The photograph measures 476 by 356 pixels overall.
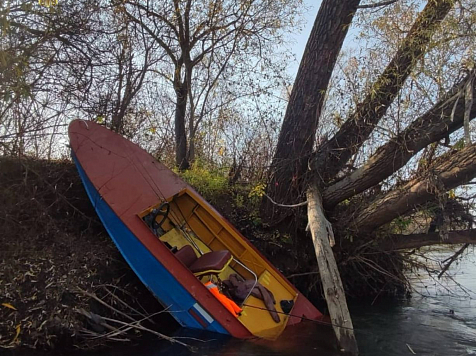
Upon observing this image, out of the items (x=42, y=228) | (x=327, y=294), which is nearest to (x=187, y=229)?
(x=42, y=228)

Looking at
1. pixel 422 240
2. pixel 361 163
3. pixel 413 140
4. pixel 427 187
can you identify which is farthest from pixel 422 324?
pixel 413 140

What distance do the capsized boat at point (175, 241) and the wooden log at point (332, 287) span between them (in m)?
0.88

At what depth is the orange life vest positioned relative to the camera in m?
5.36

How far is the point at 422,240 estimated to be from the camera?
710 cm

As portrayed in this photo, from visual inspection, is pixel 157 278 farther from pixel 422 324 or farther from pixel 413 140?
pixel 422 324

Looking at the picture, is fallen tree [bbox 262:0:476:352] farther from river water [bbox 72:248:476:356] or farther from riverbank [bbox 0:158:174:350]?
riverbank [bbox 0:158:174:350]

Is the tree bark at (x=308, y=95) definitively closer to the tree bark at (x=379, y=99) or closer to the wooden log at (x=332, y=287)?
the tree bark at (x=379, y=99)

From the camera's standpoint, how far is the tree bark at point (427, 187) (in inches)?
204

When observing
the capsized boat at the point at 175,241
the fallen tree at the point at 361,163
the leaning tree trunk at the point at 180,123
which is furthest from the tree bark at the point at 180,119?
the fallen tree at the point at 361,163

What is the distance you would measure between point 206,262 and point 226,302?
62 cm

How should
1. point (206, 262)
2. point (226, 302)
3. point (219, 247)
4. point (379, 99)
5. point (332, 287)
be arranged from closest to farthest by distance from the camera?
point (332, 287) < point (226, 302) < point (206, 262) < point (379, 99) < point (219, 247)

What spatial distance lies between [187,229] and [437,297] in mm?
5226

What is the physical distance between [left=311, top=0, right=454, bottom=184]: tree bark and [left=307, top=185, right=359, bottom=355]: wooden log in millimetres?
1286

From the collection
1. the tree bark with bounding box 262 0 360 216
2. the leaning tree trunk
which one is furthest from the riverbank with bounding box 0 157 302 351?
the leaning tree trunk
